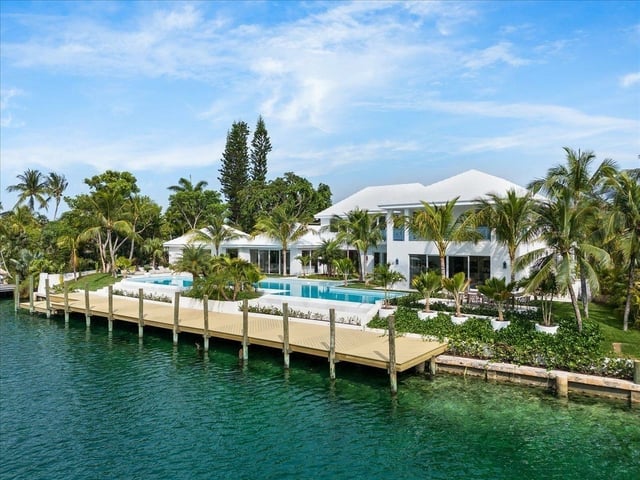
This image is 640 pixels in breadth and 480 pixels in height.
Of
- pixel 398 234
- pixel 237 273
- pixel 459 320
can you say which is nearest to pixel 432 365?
pixel 459 320

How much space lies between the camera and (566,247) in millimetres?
15188

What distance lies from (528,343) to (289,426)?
817 cm

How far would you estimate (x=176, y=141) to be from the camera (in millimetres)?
30781

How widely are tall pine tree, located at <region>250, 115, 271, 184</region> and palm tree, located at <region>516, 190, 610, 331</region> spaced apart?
47.1 meters

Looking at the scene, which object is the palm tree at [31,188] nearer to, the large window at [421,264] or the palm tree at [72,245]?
the palm tree at [72,245]

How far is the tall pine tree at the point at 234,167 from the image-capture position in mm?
57750

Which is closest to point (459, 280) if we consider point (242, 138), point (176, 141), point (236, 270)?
point (236, 270)

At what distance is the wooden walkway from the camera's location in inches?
580

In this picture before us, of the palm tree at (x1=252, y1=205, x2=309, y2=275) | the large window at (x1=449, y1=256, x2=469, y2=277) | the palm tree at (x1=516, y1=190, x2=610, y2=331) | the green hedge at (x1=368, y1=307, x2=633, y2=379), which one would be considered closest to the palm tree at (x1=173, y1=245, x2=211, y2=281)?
the palm tree at (x1=252, y1=205, x2=309, y2=275)

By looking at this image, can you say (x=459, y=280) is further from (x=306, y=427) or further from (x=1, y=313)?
(x=1, y=313)

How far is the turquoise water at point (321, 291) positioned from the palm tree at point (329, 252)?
7.23 feet

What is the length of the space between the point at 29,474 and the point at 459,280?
13969mm

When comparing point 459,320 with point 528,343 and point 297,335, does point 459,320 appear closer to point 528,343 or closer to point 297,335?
point 528,343

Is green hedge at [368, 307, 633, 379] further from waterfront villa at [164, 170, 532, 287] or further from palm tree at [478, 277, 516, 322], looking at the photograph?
waterfront villa at [164, 170, 532, 287]
